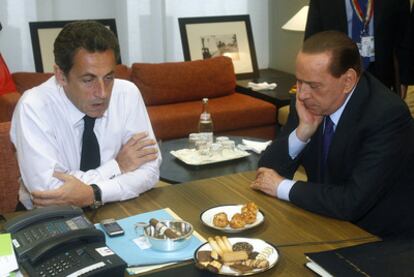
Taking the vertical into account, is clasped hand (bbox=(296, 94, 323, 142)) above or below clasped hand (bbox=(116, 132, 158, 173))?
above

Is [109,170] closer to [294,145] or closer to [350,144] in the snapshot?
[294,145]

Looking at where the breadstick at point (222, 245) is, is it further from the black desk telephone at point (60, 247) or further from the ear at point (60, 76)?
the ear at point (60, 76)

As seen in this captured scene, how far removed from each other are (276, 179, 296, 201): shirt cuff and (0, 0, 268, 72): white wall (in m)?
3.53

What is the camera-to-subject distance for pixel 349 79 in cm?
186

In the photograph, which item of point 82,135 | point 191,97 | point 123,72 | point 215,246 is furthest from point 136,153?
point 191,97

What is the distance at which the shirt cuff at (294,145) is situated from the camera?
6.71ft

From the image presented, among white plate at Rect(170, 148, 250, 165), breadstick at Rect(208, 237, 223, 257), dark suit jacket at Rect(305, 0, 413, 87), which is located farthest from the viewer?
dark suit jacket at Rect(305, 0, 413, 87)

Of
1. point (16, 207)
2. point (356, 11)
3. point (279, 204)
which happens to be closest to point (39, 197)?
point (16, 207)

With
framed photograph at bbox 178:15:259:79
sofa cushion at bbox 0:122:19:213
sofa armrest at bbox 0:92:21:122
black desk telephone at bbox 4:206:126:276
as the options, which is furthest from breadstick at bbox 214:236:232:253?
framed photograph at bbox 178:15:259:79

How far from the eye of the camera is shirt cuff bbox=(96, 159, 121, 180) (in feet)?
6.27

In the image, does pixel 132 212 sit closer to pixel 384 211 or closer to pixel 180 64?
pixel 384 211

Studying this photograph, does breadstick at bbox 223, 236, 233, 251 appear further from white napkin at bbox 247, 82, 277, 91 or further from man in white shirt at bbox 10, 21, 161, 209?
white napkin at bbox 247, 82, 277, 91

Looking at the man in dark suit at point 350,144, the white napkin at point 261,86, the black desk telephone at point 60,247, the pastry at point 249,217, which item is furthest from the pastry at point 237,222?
the white napkin at point 261,86

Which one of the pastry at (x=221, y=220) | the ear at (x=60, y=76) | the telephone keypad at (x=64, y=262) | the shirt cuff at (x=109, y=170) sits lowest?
the pastry at (x=221, y=220)
